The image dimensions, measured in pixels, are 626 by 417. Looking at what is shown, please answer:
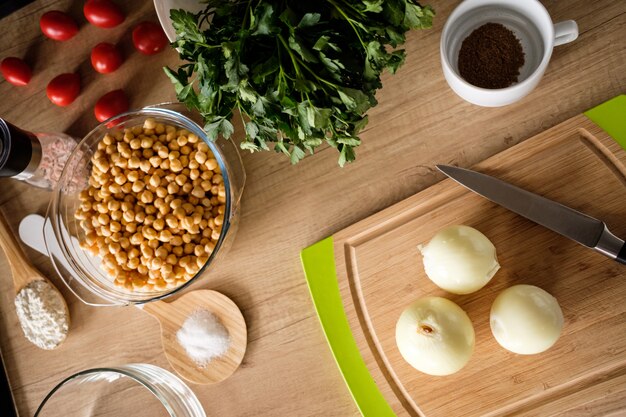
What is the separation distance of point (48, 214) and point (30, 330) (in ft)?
0.90

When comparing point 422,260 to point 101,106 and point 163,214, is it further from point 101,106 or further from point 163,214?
point 101,106

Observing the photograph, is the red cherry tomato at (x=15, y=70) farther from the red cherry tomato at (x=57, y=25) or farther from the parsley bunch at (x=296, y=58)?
the parsley bunch at (x=296, y=58)

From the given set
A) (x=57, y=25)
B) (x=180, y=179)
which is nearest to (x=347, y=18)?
(x=180, y=179)

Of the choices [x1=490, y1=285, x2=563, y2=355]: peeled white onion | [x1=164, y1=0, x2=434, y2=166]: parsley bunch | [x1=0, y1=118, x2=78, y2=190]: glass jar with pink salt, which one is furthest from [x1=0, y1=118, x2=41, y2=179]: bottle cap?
[x1=490, y1=285, x2=563, y2=355]: peeled white onion

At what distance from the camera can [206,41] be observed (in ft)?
2.91

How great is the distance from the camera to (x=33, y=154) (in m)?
1.21

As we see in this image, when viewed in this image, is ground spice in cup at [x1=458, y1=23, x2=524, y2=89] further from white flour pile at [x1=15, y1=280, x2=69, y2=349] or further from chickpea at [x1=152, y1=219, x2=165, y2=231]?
white flour pile at [x1=15, y1=280, x2=69, y2=349]

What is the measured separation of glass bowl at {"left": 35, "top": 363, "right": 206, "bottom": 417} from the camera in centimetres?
119

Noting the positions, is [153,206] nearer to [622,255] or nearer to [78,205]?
[78,205]

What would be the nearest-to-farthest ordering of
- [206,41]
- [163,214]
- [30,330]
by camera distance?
[206,41] < [163,214] < [30,330]

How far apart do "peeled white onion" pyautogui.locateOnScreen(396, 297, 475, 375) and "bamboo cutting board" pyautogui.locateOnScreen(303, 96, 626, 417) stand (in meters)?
0.07

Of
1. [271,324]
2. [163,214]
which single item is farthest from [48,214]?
[271,324]

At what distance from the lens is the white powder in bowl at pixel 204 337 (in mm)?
1189

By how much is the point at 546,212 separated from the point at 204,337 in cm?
73
